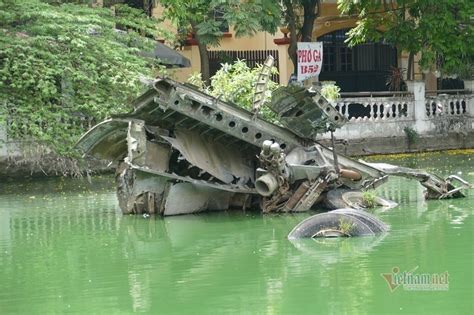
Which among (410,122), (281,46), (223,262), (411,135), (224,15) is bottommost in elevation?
(223,262)

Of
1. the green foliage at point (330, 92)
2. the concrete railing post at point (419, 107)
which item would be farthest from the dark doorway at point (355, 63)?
the green foliage at point (330, 92)

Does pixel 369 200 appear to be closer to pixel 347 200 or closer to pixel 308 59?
pixel 347 200

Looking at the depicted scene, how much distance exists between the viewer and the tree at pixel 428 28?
28.5 meters

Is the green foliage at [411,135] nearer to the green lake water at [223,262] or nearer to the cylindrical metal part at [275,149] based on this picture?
the green lake water at [223,262]

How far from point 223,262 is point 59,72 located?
10.1 metres

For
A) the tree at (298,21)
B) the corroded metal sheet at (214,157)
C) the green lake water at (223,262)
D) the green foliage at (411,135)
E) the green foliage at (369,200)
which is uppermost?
the tree at (298,21)

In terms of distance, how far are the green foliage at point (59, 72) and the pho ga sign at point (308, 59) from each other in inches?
205

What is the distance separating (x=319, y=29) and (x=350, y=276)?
24.7m

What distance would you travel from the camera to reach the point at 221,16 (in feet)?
99.5

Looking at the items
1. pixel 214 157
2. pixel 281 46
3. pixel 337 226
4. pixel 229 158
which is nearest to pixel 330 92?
pixel 229 158

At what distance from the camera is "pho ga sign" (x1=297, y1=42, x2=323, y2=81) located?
27609 millimetres

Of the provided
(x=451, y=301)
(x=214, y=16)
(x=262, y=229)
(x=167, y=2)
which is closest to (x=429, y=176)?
(x=262, y=229)

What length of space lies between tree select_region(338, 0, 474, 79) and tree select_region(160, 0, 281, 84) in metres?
2.65

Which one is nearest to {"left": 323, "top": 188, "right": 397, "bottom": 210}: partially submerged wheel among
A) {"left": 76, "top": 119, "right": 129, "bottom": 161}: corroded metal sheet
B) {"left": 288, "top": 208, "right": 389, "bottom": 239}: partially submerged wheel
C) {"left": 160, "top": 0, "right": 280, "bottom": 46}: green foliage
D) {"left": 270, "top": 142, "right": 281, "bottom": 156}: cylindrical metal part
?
{"left": 270, "top": 142, "right": 281, "bottom": 156}: cylindrical metal part
